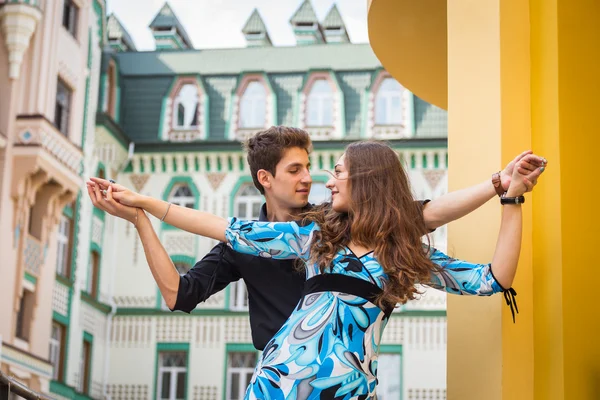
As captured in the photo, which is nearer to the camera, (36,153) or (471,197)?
(471,197)

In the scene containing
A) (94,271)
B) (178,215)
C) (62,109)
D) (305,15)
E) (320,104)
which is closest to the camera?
(178,215)

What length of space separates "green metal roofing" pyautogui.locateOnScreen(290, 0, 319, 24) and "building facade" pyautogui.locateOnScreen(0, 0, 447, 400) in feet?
0.09

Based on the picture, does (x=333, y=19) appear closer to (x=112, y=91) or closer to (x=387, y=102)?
(x=387, y=102)

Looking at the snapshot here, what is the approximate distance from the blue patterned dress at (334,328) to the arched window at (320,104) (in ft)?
78.0

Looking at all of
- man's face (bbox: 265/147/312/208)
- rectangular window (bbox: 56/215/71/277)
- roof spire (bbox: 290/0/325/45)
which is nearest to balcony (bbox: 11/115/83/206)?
rectangular window (bbox: 56/215/71/277)

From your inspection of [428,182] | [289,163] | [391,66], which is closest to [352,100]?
[428,182]

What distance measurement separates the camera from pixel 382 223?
3.09 m

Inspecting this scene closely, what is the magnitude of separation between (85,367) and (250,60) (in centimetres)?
884

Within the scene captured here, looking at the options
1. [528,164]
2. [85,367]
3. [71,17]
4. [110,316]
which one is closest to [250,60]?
[71,17]

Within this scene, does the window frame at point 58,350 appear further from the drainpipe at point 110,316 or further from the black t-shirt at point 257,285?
the black t-shirt at point 257,285

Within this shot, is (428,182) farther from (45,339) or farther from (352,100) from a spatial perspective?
(45,339)

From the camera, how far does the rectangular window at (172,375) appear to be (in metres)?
25.4

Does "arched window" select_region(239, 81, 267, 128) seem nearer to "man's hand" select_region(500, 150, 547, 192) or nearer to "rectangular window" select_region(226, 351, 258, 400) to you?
"rectangular window" select_region(226, 351, 258, 400)

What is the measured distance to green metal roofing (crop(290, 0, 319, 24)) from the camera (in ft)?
91.7
